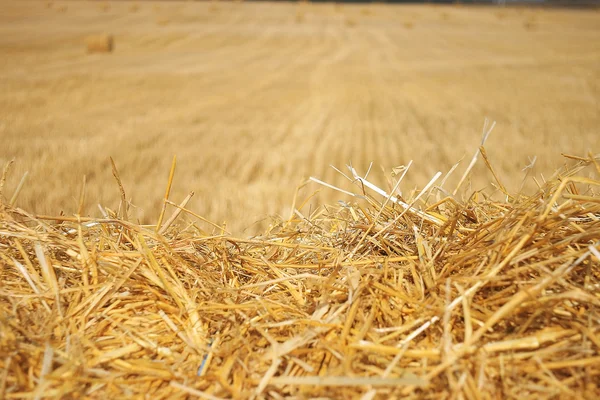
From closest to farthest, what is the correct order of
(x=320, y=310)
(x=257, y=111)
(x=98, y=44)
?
(x=320, y=310) < (x=257, y=111) < (x=98, y=44)

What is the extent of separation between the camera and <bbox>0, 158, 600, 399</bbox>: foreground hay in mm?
1118

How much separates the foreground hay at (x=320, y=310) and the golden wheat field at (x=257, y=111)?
42cm

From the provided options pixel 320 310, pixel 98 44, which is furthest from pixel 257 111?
pixel 98 44

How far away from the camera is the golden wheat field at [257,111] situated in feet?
17.6

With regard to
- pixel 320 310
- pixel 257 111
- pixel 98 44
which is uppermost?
pixel 320 310

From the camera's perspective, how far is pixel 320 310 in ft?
4.31

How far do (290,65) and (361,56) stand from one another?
3583mm

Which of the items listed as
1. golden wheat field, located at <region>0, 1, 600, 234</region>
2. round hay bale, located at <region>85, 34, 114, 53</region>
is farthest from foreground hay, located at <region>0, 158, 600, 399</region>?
round hay bale, located at <region>85, 34, 114, 53</region>

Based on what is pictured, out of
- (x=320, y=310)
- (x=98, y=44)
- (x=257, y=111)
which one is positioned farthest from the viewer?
(x=98, y=44)

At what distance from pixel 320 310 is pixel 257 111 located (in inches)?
313

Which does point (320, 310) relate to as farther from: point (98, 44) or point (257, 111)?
point (98, 44)

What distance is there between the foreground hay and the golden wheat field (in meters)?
0.42

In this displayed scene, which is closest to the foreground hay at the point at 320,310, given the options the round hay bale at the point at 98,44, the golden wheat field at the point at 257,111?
the golden wheat field at the point at 257,111

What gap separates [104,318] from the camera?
138cm
